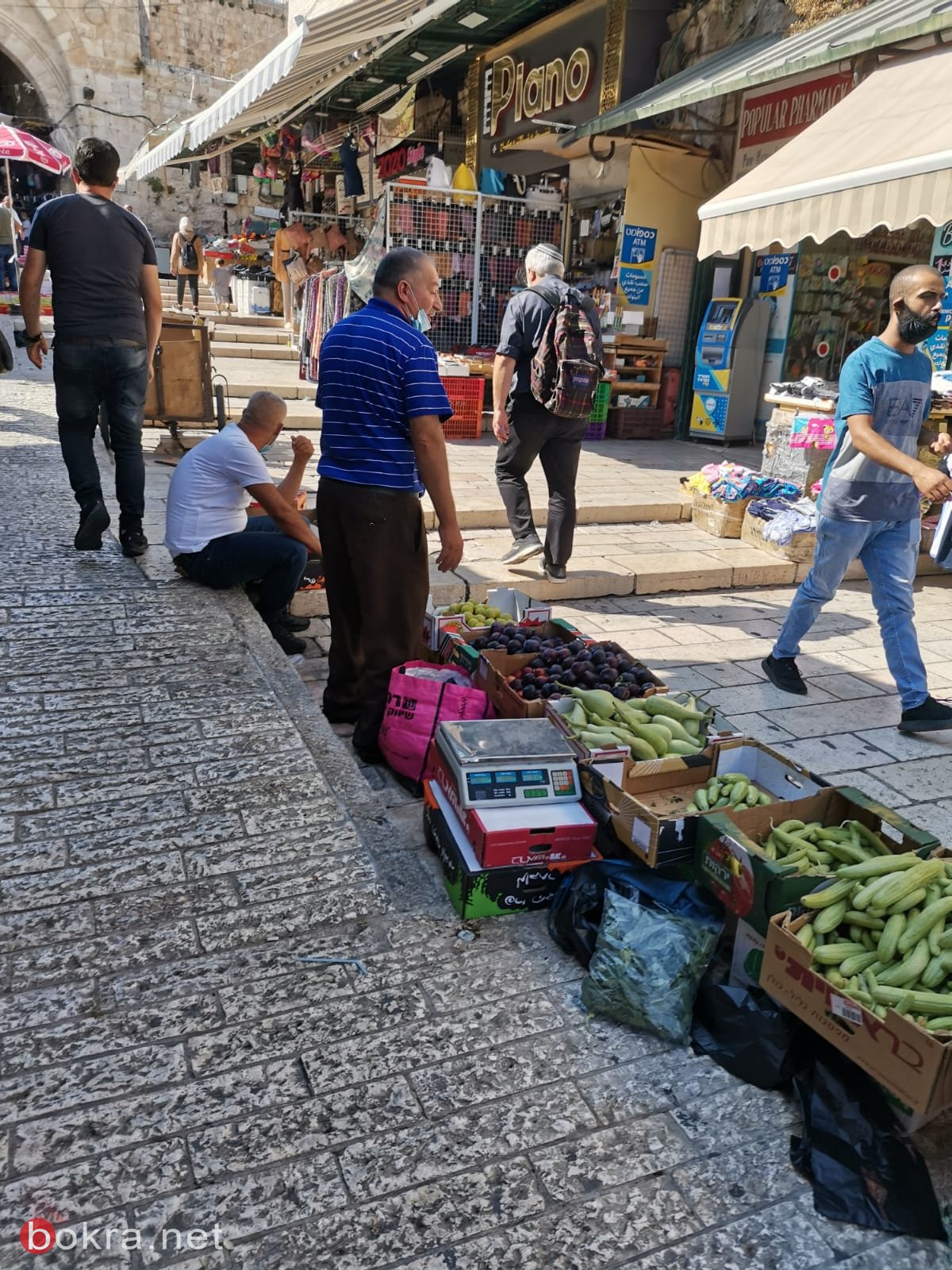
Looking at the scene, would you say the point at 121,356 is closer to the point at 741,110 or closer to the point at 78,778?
the point at 78,778

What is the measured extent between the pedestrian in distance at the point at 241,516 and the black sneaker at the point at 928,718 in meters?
3.16

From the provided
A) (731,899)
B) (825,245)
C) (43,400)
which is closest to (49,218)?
(731,899)

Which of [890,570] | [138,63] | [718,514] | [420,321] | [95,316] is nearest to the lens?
[890,570]

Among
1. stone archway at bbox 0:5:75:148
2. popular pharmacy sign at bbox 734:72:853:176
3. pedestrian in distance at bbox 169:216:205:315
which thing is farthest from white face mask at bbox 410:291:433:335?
stone archway at bbox 0:5:75:148

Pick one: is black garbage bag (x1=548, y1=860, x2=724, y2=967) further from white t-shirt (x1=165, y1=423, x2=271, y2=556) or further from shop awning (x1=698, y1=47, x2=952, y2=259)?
shop awning (x1=698, y1=47, x2=952, y2=259)

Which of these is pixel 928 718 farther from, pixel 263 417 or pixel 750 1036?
pixel 263 417

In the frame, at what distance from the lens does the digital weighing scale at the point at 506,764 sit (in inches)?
111

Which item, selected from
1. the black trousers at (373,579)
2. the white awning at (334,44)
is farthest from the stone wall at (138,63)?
the black trousers at (373,579)

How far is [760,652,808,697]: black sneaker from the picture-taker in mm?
4801

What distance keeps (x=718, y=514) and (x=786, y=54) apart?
13.0 ft

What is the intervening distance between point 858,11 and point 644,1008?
8749 millimetres

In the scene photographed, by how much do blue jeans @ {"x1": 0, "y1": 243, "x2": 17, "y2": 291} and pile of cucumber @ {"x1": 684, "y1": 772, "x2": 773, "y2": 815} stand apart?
1662 centimetres

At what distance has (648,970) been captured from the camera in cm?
230

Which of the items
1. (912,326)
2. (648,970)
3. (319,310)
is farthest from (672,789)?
(319,310)
